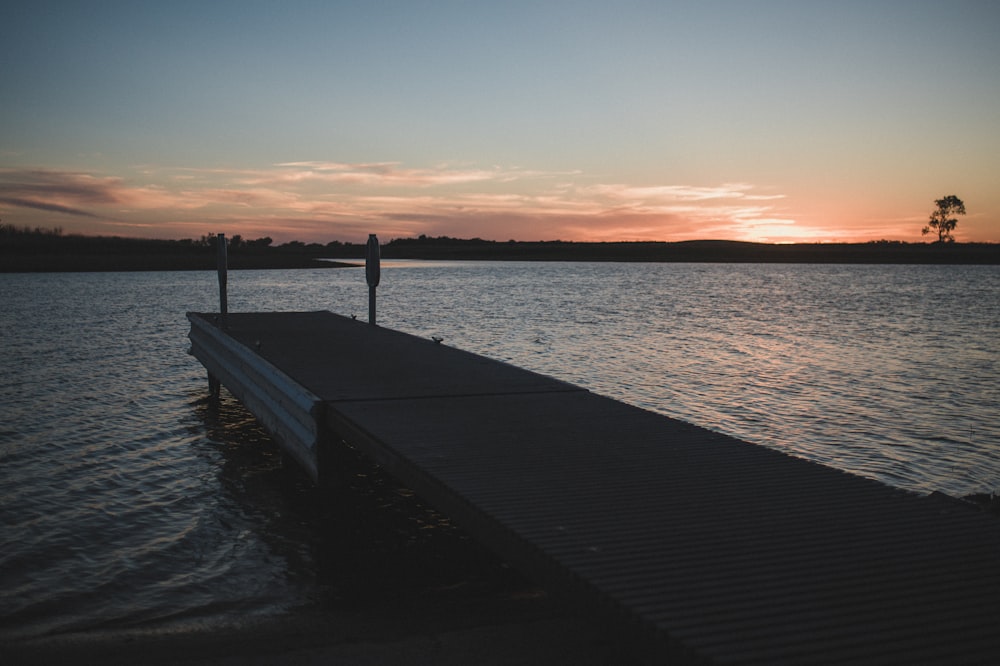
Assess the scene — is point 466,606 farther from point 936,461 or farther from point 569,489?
point 936,461

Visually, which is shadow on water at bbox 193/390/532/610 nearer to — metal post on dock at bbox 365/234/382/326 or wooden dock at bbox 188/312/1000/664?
wooden dock at bbox 188/312/1000/664

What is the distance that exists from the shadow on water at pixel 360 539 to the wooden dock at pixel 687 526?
1.80ft

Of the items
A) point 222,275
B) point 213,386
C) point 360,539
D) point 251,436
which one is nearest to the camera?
point 360,539

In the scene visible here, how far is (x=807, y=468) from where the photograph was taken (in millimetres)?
4844

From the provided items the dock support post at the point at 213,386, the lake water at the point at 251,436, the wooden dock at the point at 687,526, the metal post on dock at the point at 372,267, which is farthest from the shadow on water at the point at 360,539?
the metal post on dock at the point at 372,267

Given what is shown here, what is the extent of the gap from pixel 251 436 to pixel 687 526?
7489mm

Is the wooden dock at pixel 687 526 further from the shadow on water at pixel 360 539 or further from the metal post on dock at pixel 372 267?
the metal post on dock at pixel 372 267

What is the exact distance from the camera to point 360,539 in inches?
237

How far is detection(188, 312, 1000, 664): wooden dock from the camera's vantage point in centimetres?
266

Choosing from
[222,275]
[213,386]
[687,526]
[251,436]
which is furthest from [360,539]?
[222,275]

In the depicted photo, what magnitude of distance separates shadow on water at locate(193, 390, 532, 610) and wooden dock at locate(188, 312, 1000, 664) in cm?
55

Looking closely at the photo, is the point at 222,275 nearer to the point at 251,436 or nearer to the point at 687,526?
the point at 251,436

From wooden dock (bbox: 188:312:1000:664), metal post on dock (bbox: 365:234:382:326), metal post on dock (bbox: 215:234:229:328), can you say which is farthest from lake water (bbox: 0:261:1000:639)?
metal post on dock (bbox: 365:234:382:326)

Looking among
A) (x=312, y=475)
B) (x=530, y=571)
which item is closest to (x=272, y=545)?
(x=312, y=475)
